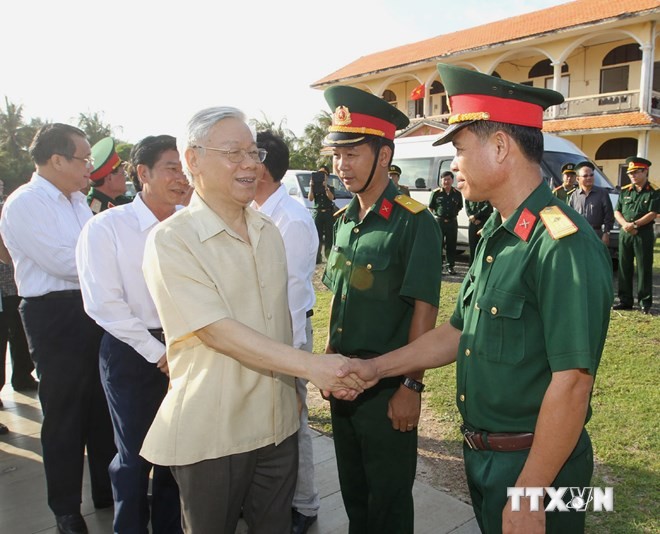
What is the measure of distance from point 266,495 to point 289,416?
29 centimetres

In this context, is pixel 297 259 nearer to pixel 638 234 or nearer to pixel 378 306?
pixel 378 306

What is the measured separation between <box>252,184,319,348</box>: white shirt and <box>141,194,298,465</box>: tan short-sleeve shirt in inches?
29.6

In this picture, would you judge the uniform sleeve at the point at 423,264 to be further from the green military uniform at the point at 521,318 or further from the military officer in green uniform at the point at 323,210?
the military officer in green uniform at the point at 323,210

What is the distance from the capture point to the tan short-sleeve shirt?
163 cm

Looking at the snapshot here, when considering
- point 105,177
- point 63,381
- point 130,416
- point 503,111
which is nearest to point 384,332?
point 503,111

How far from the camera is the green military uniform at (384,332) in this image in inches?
90.5

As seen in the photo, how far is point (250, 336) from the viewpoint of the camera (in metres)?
1.64

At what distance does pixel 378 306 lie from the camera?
2.33 m

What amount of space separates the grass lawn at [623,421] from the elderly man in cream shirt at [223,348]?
1.91 meters

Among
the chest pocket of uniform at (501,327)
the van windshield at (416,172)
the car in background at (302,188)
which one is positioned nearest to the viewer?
the chest pocket of uniform at (501,327)

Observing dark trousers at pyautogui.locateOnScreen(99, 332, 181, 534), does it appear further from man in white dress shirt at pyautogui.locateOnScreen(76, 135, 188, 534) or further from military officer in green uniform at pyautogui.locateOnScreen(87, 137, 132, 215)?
military officer in green uniform at pyautogui.locateOnScreen(87, 137, 132, 215)

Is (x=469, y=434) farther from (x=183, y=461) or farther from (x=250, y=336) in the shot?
(x=183, y=461)

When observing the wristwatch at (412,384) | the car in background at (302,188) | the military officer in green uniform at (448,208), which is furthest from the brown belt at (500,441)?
the car in background at (302,188)

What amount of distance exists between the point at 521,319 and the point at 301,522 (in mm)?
1822
